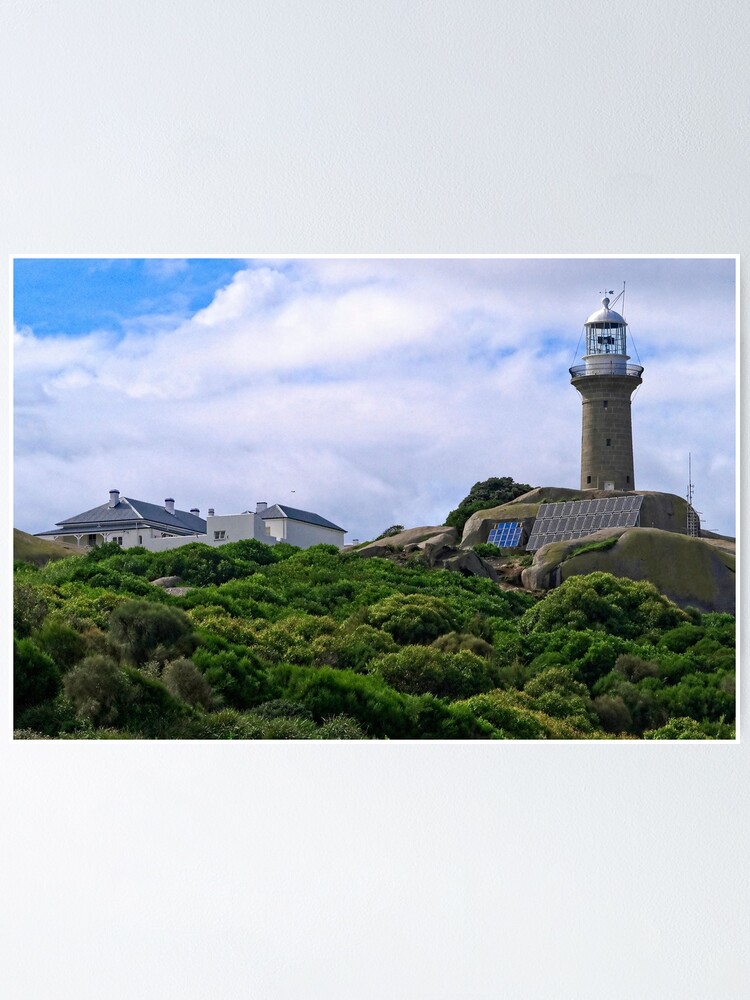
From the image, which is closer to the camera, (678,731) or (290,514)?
(678,731)

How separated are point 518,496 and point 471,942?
6.47 ft

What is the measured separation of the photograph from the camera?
5.10 m

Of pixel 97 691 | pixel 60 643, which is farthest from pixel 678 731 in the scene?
pixel 60 643

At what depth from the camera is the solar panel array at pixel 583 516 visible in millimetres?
5434

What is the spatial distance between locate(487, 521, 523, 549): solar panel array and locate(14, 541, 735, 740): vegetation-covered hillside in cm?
21

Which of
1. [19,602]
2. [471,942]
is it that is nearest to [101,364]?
[19,602]

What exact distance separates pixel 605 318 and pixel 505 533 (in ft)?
3.60

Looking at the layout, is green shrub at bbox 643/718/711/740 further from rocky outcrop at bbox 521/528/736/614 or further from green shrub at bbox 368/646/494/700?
green shrub at bbox 368/646/494/700

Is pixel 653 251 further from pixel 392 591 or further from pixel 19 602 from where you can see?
pixel 19 602

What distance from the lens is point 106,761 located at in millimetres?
4910

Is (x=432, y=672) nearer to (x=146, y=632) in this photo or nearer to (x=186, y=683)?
(x=186, y=683)

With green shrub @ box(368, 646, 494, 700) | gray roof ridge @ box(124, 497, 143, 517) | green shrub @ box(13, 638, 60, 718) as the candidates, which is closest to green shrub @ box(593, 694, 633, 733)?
green shrub @ box(368, 646, 494, 700)

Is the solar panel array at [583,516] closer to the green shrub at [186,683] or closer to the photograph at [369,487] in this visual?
the photograph at [369,487]

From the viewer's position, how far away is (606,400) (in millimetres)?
5223
